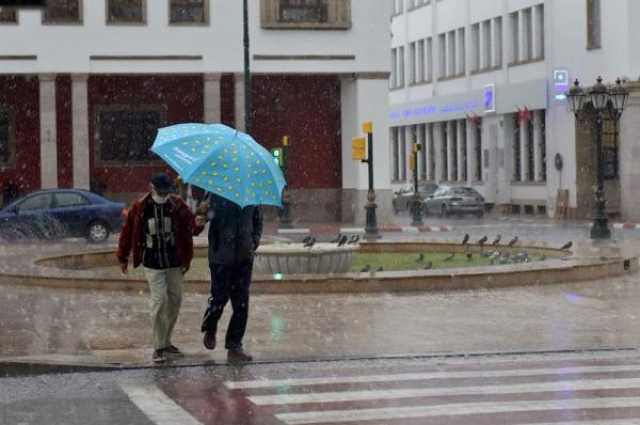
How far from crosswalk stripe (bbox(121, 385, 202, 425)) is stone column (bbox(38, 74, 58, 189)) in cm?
3516

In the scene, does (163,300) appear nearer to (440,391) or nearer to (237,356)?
(237,356)

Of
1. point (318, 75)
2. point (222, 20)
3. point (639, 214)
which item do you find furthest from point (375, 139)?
point (639, 214)

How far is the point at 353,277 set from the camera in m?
19.8

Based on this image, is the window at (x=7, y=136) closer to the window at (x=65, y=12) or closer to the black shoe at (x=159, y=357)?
the window at (x=65, y=12)

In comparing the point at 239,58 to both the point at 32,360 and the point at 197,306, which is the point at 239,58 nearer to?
the point at 197,306

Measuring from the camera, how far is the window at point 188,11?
4781 centimetres

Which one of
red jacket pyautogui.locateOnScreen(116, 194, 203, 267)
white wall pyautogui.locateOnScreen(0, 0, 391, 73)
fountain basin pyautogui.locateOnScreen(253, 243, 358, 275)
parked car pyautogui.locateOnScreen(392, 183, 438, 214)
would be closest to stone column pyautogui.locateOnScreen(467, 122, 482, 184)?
parked car pyautogui.locateOnScreen(392, 183, 438, 214)

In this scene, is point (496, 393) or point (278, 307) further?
point (278, 307)

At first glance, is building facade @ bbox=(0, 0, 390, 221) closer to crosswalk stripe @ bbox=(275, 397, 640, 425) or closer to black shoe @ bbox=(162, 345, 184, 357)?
black shoe @ bbox=(162, 345, 184, 357)

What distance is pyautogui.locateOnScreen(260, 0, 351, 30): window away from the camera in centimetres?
4819

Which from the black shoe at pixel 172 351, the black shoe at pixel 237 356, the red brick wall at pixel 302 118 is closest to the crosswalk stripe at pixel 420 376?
the black shoe at pixel 237 356

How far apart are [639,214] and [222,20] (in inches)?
642

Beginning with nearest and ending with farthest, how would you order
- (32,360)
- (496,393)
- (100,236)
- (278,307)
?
1. (496,393)
2. (32,360)
3. (278,307)
4. (100,236)

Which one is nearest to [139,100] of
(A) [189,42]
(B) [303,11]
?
(A) [189,42]
